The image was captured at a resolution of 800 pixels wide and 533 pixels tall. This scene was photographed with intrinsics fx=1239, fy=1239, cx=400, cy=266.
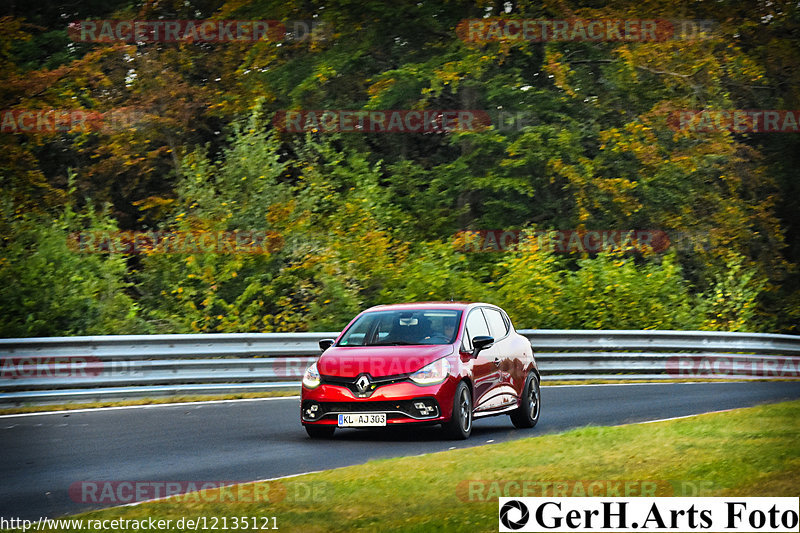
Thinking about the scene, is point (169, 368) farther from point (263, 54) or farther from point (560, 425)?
point (263, 54)

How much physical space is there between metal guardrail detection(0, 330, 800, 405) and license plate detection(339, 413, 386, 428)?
6.14 m

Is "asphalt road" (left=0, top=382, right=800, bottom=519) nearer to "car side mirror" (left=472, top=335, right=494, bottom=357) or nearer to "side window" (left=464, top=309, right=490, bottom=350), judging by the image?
"car side mirror" (left=472, top=335, right=494, bottom=357)

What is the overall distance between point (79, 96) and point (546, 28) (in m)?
13.2

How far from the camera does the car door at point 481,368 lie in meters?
14.0

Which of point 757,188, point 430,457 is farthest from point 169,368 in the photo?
point 757,188

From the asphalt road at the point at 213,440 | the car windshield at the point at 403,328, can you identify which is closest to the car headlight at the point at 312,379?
the asphalt road at the point at 213,440

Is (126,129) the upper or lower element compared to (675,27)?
lower

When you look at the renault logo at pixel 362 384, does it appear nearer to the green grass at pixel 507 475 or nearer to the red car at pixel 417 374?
the red car at pixel 417 374

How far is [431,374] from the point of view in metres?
13.2

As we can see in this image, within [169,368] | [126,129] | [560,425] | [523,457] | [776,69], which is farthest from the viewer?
[776,69]

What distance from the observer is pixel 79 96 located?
111 feet

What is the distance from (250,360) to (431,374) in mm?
7571

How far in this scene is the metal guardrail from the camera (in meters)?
17.8

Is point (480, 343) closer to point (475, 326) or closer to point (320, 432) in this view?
point (475, 326)
